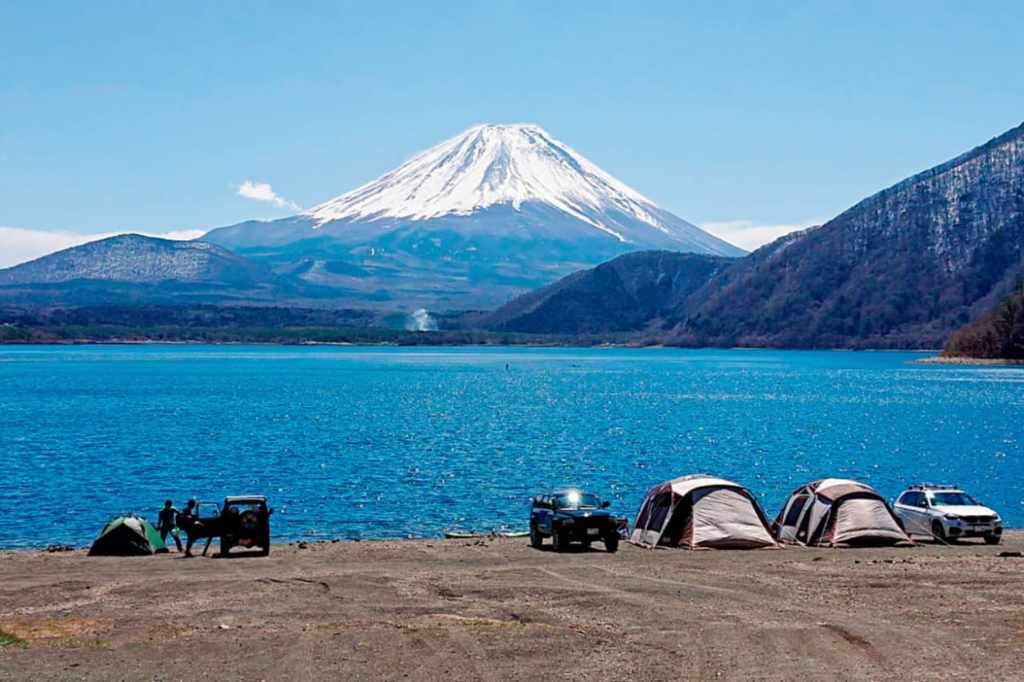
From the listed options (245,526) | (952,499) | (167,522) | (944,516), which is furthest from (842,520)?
(167,522)

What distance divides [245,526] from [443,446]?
42191 millimetres

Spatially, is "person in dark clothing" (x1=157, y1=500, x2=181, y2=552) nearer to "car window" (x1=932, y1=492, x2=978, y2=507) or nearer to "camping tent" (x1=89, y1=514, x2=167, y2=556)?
"camping tent" (x1=89, y1=514, x2=167, y2=556)

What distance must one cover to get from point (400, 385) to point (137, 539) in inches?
4878

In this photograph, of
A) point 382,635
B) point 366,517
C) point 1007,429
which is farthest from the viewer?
point 1007,429

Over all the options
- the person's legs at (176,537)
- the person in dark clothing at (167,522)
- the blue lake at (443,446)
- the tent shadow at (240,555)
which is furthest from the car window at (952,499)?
the person in dark clothing at (167,522)

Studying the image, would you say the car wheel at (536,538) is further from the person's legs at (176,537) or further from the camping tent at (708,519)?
the person's legs at (176,537)

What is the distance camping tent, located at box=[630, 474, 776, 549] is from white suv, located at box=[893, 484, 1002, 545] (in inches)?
197

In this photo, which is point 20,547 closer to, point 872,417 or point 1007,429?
point 1007,429

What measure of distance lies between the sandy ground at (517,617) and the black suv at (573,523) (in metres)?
1.26

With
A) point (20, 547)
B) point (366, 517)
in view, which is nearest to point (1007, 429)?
point (366, 517)

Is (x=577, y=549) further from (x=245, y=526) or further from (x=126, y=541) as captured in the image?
(x=126, y=541)

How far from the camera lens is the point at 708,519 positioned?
34219 millimetres

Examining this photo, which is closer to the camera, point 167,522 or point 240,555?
point 240,555

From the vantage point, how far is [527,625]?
22234 millimetres
